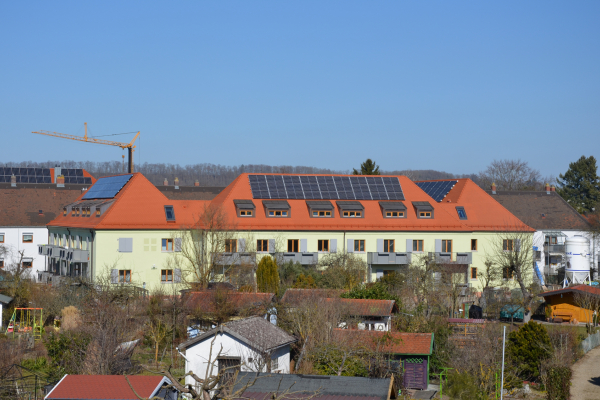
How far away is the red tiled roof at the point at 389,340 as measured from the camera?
28484mm

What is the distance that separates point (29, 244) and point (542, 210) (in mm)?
49785

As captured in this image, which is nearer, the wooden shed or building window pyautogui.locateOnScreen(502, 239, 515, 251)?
the wooden shed

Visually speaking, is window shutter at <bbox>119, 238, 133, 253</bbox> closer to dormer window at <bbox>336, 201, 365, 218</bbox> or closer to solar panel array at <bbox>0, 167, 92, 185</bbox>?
dormer window at <bbox>336, 201, 365, 218</bbox>

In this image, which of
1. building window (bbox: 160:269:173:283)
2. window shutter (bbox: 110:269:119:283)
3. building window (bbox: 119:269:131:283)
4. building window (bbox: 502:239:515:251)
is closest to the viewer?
window shutter (bbox: 110:269:119:283)

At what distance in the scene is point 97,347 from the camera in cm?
2625

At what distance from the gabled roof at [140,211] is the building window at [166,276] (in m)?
3.11

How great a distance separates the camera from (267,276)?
47.0m

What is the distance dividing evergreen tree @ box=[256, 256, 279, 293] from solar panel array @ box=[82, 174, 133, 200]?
14718mm

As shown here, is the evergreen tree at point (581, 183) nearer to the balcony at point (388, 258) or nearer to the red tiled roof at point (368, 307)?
the balcony at point (388, 258)

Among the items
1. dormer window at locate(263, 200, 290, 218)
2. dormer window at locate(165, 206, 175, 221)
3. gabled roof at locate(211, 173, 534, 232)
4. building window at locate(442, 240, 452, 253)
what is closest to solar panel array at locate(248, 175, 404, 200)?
gabled roof at locate(211, 173, 534, 232)

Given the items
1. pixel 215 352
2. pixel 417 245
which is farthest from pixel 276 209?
pixel 215 352

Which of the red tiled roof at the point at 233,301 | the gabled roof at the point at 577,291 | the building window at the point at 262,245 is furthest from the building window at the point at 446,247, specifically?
the red tiled roof at the point at 233,301

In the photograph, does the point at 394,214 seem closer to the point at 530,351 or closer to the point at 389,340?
the point at 530,351

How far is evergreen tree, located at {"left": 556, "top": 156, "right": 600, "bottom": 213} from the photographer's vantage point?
108m
